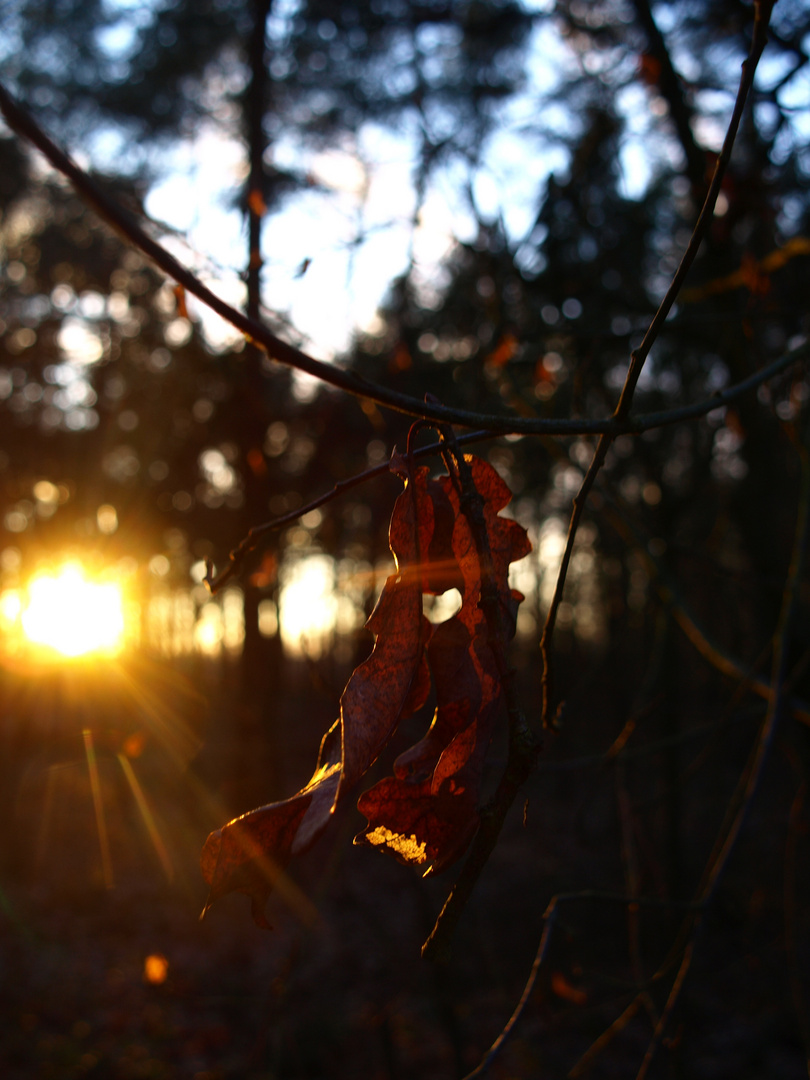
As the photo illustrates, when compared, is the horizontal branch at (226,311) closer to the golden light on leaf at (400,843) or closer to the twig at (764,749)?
the golden light on leaf at (400,843)

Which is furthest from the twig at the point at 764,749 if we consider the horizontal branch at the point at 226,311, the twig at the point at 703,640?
the horizontal branch at the point at 226,311

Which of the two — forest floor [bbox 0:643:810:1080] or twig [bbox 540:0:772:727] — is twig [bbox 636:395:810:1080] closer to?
forest floor [bbox 0:643:810:1080]

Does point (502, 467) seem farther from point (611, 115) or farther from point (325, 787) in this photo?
point (325, 787)

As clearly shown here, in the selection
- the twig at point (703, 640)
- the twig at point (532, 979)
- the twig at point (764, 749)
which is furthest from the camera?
the twig at point (703, 640)

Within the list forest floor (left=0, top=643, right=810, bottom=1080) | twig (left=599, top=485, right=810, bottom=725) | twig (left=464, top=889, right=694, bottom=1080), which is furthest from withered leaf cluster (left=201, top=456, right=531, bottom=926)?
forest floor (left=0, top=643, right=810, bottom=1080)

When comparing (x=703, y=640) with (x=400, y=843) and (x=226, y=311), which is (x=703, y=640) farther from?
(x=226, y=311)

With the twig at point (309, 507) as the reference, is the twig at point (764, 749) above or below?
below
